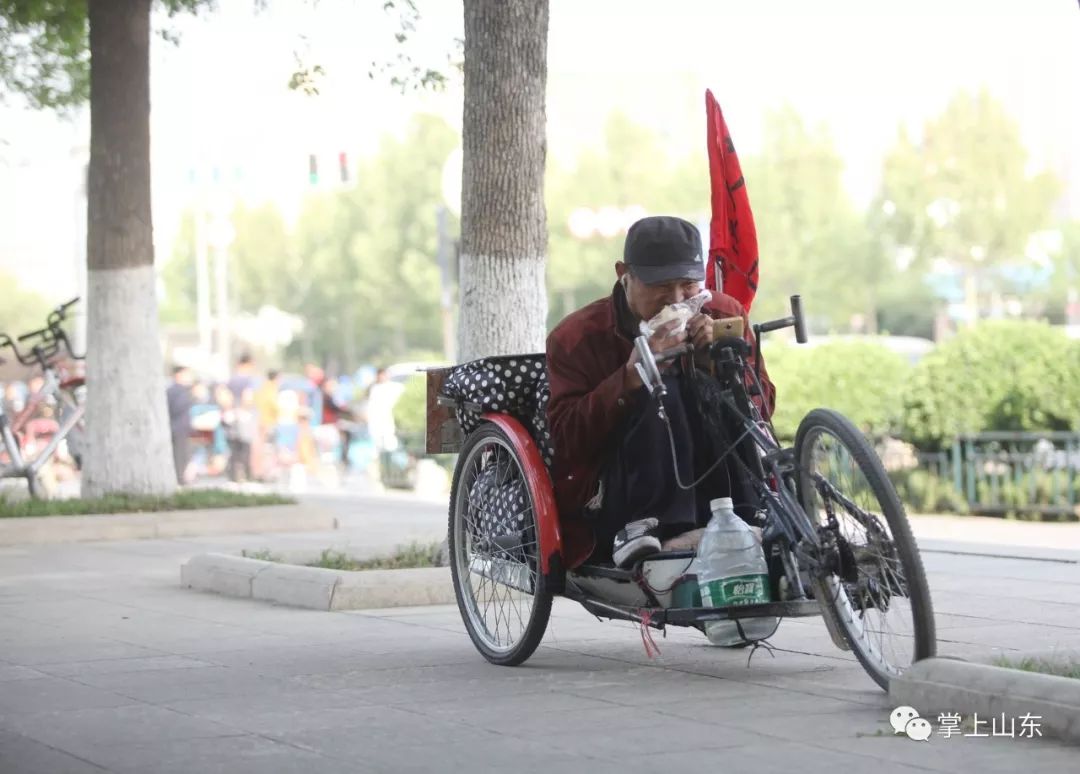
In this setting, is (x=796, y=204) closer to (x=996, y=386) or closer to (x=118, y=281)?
(x=996, y=386)

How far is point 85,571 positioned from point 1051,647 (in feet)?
20.7

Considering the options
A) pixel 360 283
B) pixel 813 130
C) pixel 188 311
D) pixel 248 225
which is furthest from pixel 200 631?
pixel 188 311

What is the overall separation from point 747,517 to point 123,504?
8569 millimetres

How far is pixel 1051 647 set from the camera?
20.8ft

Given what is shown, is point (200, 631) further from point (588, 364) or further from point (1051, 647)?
point (1051, 647)

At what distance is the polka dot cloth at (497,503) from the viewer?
632cm

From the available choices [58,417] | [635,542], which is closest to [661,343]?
[635,542]

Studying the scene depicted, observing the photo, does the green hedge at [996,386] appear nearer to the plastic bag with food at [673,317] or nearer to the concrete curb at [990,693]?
the plastic bag with food at [673,317]

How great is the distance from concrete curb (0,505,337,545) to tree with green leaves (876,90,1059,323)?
43617 millimetres

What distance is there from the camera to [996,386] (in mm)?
16219

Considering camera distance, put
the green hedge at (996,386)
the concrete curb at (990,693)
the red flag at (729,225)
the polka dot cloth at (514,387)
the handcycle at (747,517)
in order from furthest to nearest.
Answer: the green hedge at (996,386)
the red flag at (729,225)
the polka dot cloth at (514,387)
the handcycle at (747,517)
the concrete curb at (990,693)

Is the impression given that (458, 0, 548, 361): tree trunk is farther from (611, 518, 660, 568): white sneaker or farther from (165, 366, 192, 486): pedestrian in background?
(165, 366, 192, 486): pedestrian in background

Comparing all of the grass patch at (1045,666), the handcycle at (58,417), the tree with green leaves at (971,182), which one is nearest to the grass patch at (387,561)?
the grass patch at (1045,666)

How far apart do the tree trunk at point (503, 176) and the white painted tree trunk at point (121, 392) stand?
5.31m
